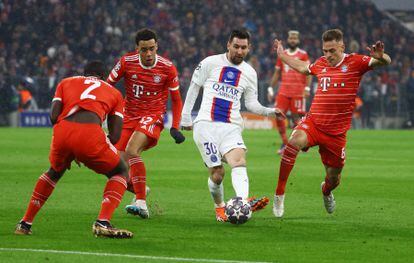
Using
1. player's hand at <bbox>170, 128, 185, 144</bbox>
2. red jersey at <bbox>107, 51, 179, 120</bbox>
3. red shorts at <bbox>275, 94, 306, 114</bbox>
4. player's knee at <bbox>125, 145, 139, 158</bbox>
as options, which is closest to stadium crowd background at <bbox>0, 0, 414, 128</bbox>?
red shorts at <bbox>275, 94, 306, 114</bbox>

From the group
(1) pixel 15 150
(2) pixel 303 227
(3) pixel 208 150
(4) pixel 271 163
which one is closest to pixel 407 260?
(2) pixel 303 227

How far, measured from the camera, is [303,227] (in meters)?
11.3

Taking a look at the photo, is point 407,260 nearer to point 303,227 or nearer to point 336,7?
point 303,227

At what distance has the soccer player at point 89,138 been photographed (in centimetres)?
991

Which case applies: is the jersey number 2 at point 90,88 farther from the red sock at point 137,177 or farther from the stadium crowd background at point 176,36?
the stadium crowd background at point 176,36

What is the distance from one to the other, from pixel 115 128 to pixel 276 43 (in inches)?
130

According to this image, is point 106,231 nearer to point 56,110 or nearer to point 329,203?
point 56,110

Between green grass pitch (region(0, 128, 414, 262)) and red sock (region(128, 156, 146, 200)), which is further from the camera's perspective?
red sock (region(128, 156, 146, 200))

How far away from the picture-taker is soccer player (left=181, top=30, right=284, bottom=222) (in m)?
11.7

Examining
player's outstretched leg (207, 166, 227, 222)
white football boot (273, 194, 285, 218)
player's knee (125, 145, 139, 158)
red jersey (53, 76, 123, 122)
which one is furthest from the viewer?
player's knee (125, 145, 139, 158)

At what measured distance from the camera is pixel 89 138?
9.89 metres

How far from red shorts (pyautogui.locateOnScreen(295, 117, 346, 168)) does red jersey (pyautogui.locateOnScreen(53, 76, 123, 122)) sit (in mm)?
2991

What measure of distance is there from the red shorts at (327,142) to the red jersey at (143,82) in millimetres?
1687

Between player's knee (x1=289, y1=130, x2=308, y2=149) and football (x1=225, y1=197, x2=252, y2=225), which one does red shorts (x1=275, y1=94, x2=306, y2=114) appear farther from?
football (x1=225, y1=197, x2=252, y2=225)
